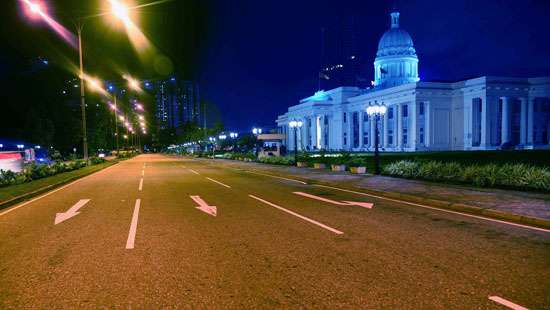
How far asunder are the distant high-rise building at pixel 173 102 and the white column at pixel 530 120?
10456cm

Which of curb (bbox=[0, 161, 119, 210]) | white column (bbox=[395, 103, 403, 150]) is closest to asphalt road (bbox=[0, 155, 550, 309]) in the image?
curb (bbox=[0, 161, 119, 210])

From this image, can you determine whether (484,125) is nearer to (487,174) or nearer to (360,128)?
(360,128)

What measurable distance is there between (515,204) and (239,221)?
Result: 7975 millimetres

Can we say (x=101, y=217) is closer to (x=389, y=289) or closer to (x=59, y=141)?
(x=389, y=289)

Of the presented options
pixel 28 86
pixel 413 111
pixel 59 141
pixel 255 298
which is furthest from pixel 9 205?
pixel 413 111

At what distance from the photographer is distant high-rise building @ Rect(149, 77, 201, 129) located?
151 m

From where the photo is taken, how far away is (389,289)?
4.69 m

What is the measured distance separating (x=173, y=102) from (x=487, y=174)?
16478 cm

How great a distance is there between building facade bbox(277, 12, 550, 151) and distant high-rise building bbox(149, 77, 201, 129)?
71.8 meters

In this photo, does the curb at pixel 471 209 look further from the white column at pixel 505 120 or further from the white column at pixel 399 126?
the white column at pixel 399 126

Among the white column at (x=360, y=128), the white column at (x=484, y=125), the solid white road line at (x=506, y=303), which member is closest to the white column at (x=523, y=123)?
the white column at (x=484, y=125)

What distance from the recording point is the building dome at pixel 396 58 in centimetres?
9356

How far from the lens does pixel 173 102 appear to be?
170250mm

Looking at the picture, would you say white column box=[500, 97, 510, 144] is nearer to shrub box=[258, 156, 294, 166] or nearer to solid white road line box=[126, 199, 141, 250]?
shrub box=[258, 156, 294, 166]
